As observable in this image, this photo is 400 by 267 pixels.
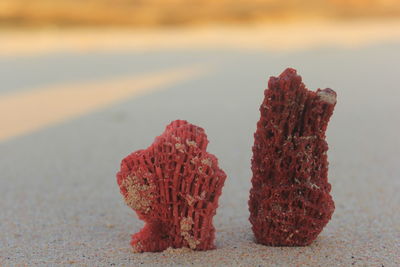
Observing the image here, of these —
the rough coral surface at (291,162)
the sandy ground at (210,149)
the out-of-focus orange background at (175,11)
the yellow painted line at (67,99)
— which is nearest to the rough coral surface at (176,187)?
the sandy ground at (210,149)

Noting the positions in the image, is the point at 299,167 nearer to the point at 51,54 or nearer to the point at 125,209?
the point at 125,209

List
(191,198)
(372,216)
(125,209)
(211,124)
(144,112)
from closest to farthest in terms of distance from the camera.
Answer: (191,198) → (372,216) → (125,209) → (211,124) → (144,112)

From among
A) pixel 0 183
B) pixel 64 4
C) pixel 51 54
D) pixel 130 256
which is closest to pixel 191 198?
pixel 130 256

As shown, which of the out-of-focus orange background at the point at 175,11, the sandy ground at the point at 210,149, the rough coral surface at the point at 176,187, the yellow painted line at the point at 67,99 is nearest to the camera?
the rough coral surface at the point at 176,187

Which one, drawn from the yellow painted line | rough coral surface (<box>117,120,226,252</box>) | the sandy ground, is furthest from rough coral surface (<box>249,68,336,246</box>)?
the yellow painted line

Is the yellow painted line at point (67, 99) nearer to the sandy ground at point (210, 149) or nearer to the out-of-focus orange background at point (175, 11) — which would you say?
the sandy ground at point (210, 149)

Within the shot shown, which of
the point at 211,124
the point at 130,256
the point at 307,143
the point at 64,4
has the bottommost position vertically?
the point at 130,256

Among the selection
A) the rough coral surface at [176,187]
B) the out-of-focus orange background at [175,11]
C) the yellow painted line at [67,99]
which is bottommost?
the rough coral surface at [176,187]
